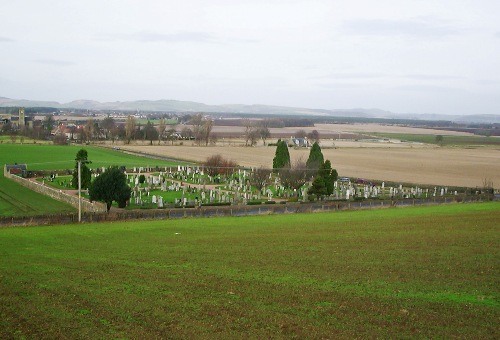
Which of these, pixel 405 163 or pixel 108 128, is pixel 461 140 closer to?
pixel 405 163

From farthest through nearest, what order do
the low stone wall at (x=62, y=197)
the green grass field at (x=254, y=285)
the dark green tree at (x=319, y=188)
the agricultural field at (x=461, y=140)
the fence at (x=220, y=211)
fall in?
the agricultural field at (x=461, y=140) → the dark green tree at (x=319, y=188) → the low stone wall at (x=62, y=197) → the fence at (x=220, y=211) → the green grass field at (x=254, y=285)

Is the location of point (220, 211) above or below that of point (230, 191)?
above

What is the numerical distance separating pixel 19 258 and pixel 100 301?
6.72 meters

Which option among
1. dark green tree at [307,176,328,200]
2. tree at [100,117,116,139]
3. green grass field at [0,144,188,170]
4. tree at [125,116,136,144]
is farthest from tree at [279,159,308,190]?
tree at [100,117,116,139]

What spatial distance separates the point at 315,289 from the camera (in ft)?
45.1

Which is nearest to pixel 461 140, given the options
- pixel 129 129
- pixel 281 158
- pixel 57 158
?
pixel 129 129

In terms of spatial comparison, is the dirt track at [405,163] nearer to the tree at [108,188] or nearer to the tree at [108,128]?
the tree at [108,128]

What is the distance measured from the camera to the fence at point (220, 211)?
29594 mm

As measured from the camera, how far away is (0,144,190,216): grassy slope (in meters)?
38.6

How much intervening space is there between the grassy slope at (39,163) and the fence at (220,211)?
6852 mm

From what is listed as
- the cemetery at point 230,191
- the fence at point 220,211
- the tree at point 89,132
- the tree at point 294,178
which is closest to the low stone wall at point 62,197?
the cemetery at point 230,191

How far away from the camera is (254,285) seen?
14180mm

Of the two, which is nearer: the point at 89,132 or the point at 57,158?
the point at 57,158

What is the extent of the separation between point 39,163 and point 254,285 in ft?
217
